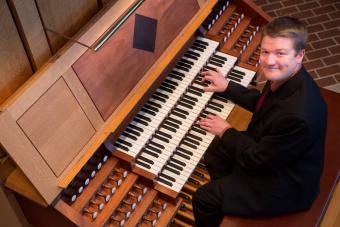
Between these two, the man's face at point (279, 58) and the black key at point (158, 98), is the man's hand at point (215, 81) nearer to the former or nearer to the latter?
the black key at point (158, 98)

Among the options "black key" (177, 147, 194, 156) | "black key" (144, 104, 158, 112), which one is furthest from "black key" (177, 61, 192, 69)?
"black key" (177, 147, 194, 156)

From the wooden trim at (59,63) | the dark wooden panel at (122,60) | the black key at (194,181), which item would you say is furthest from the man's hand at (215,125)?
the wooden trim at (59,63)

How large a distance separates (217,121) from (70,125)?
3.62 ft

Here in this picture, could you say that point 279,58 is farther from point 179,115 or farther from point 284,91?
point 179,115

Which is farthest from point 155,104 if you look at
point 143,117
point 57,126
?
point 57,126

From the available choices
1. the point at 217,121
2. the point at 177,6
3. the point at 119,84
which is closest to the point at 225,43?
the point at 177,6

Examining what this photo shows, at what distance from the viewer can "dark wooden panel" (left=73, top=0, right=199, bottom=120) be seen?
2.96 metres

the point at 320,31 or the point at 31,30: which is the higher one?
the point at 320,31

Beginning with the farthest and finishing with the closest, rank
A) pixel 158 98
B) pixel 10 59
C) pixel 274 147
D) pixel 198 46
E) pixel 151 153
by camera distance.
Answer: pixel 198 46 < pixel 158 98 < pixel 151 153 < pixel 274 147 < pixel 10 59

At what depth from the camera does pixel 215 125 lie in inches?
130

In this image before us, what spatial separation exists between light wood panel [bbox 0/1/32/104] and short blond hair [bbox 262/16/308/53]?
4.83 feet

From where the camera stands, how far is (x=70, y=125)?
2.85 metres

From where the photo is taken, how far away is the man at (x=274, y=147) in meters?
2.62

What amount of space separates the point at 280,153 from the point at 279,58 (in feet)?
1.87
